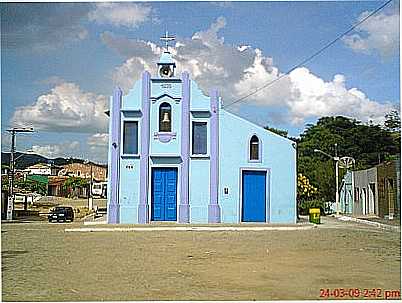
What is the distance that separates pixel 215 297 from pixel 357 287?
6.65ft

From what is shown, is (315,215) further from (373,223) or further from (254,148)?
(254,148)

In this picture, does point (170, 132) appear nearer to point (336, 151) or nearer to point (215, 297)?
point (215, 297)

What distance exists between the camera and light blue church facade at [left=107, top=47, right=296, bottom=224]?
65.9 feet

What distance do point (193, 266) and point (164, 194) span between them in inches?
372

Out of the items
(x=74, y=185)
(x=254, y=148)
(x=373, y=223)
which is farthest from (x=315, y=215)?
(x=74, y=185)

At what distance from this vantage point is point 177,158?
20328mm

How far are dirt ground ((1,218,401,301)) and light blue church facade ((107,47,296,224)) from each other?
10.4 ft

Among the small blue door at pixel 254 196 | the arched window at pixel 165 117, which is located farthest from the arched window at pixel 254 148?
the arched window at pixel 165 117

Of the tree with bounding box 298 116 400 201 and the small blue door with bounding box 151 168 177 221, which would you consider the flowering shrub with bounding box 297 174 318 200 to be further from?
the tree with bounding box 298 116 400 201

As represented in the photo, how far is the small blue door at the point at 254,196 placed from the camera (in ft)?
67.8

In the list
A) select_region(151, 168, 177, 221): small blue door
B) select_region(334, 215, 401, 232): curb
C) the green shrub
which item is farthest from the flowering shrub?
select_region(151, 168, 177, 221): small blue door

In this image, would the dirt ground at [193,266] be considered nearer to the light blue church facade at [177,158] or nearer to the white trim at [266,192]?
the light blue church facade at [177,158]

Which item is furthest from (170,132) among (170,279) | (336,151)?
(336,151)

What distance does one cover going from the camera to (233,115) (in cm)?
2062
